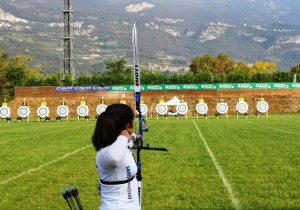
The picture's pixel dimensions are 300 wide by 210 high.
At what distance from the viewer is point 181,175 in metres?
12.1

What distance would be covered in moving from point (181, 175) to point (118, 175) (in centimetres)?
698

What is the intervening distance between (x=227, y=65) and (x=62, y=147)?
130m

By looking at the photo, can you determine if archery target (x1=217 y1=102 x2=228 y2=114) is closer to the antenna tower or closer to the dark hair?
the antenna tower

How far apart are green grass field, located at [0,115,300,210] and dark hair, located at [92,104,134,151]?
12.8 ft

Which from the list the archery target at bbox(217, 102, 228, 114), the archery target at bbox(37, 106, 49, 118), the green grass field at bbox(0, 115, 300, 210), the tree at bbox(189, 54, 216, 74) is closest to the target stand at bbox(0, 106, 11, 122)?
the archery target at bbox(37, 106, 49, 118)

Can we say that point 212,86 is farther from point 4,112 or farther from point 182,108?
point 4,112

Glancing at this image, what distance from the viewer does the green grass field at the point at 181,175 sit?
Answer: 30.9ft

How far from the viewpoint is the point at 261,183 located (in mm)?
10906

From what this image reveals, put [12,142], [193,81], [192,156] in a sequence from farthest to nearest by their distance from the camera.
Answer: [193,81] < [12,142] < [192,156]

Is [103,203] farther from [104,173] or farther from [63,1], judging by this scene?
[63,1]

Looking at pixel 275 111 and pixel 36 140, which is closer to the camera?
pixel 36 140

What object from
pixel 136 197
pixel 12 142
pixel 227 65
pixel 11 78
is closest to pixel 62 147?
pixel 12 142

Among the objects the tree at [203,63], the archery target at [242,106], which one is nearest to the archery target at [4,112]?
the archery target at [242,106]

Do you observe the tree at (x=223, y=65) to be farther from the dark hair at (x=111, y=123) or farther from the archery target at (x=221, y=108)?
the dark hair at (x=111, y=123)
